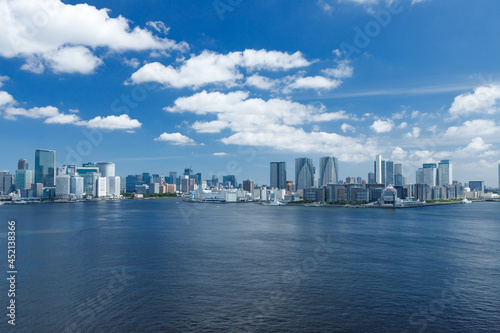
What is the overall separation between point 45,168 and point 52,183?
30.2 ft

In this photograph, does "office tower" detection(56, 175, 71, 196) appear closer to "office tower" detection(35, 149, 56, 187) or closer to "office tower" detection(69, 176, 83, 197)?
"office tower" detection(69, 176, 83, 197)

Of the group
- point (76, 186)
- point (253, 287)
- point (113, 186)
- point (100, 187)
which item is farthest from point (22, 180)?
point (253, 287)

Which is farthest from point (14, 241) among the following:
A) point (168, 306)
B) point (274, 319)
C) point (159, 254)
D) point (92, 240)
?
point (274, 319)

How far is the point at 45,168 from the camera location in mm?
179625

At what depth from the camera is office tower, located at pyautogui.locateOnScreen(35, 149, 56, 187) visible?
176m

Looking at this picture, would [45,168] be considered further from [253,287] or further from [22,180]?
[253,287]

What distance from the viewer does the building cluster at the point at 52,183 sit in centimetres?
15038

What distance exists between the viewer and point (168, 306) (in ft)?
46.8

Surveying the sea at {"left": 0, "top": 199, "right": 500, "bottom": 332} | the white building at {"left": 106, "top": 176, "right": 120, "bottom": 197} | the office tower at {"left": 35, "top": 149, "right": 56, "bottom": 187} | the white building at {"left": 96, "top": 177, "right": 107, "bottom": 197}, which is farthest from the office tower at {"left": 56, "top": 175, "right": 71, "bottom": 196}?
the sea at {"left": 0, "top": 199, "right": 500, "bottom": 332}

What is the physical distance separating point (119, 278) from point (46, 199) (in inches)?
5907

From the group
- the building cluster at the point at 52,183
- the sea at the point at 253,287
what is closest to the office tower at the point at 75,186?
the building cluster at the point at 52,183

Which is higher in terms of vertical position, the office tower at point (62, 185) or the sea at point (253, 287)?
the office tower at point (62, 185)

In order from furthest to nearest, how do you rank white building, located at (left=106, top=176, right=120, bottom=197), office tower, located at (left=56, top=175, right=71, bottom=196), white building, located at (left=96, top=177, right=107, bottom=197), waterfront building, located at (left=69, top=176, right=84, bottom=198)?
white building, located at (left=106, top=176, right=120, bottom=197) → white building, located at (left=96, top=177, right=107, bottom=197) → waterfront building, located at (left=69, top=176, right=84, bottom=198) → office tower, located at (left=56, top=175, right=71, bottom=196)

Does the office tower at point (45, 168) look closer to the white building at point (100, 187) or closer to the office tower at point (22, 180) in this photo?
the office tower at point (22, 180)
